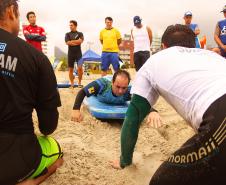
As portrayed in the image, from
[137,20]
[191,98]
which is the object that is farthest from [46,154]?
[137,20]

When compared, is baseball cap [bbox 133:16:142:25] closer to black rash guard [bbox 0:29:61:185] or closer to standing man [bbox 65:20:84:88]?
standing man [bbox 65:20:84:88]

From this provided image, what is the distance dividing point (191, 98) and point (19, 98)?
43.6 inches

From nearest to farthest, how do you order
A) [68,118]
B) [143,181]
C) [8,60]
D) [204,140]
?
[204,140]
[8,60]
[143,181]
[68,118]

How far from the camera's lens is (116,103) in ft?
20.4

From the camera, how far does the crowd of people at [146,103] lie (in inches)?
72.2

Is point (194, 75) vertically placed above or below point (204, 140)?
above

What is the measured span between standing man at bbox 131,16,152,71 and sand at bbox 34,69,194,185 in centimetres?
218

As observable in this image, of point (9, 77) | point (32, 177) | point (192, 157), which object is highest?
point (9, 77)

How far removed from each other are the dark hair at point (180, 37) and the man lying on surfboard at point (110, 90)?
2.31 m

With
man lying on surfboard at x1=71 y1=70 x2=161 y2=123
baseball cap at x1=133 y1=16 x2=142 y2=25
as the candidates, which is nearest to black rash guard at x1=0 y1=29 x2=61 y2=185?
man lying on surfboard at x1=71 y1=70 x2=161 y2=123

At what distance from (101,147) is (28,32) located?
4.31 metres

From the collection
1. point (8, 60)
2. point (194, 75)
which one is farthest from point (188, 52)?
point (8, 60)

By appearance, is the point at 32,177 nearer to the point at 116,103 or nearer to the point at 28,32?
the point at 116,103

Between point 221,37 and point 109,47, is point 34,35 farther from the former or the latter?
point 221,37
